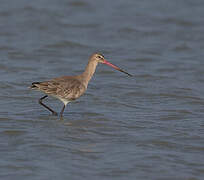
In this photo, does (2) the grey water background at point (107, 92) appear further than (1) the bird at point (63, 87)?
No

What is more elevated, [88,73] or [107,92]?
[88,73]

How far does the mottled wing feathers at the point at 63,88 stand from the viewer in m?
8.53

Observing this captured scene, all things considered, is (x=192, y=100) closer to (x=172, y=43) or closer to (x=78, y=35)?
(x=172, y=43)

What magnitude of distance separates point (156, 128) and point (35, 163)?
8.15 feet

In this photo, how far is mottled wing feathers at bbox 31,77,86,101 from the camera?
853 cm

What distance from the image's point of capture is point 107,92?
35.4ft

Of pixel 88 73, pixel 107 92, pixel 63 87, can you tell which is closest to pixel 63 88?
pixel 63 87

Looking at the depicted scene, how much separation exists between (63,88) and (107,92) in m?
2.22

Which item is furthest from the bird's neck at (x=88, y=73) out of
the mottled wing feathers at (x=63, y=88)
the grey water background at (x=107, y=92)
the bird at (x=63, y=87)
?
the grey water background at (x=107, y=92)

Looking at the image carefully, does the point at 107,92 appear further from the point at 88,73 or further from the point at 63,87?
the point at 63,87

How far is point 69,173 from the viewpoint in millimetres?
6473

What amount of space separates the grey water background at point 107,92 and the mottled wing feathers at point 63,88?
1.45 feet

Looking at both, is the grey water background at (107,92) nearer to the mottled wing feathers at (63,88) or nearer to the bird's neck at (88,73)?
the mottled wing feathers at (63,88)

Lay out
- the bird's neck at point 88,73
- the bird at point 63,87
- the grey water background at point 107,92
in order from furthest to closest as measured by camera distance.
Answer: the bird's neck at point 88,73 → the bird at point 63,87 → the grey water background at point 107,92
